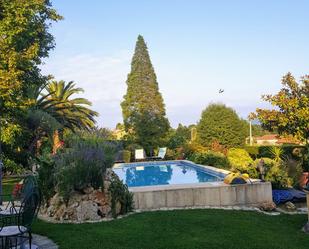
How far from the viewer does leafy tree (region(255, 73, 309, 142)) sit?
10664mm

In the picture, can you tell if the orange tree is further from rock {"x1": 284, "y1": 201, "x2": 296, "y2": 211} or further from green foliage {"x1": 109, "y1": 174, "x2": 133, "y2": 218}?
green foliage {"x1": 109, "y1": 174, "x2": 133, "y2": 218}

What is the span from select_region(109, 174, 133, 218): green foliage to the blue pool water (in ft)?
14.7

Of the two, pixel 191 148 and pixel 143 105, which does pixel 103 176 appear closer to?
pixel 191 148

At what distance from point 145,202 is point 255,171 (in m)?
3.94

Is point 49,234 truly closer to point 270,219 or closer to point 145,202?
point 145,202

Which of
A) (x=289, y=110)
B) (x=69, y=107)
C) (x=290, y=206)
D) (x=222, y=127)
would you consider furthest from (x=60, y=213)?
(x=69, y=107)

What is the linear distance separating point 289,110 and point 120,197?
20.4 ft

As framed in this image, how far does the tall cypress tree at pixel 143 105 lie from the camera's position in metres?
26.5

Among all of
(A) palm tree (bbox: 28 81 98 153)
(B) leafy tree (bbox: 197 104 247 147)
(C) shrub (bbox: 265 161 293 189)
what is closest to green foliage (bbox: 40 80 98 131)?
(A) palm tree (bbox: 28 81 98 153)

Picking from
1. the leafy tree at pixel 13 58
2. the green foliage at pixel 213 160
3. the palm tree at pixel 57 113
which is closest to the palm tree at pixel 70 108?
the palm tree at pixel 57 113

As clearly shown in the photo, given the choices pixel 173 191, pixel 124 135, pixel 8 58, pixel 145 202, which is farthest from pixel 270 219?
pixel 124 135

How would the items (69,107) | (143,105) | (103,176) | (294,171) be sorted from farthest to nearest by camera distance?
(143,105), (69,107), (294,171), (103,176)

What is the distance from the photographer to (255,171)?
10578 millimetres

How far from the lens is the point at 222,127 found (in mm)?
21688
